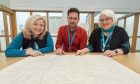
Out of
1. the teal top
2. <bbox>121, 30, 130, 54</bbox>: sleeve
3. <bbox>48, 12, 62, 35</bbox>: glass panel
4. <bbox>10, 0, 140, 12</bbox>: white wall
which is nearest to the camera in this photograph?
the teal top

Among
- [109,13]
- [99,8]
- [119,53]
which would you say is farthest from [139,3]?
[119,53]

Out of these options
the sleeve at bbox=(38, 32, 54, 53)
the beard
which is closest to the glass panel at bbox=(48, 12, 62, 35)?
the beard

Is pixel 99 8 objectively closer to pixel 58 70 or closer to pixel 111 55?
pixel 111 55

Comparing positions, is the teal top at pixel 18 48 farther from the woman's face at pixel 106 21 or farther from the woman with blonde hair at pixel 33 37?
the woman's face at pixel 106 21

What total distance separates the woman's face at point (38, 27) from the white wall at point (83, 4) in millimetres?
3094

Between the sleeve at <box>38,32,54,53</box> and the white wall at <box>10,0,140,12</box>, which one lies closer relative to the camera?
the sleeve at <box>38,32,54,53</box>

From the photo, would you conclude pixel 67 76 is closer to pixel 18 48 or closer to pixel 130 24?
pixel 18 48

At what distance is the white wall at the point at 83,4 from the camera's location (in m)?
4.57

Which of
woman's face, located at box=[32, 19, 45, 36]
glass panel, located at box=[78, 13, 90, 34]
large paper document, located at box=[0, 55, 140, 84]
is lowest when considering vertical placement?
large paper document, located at box=[0, 55, 140, 84]

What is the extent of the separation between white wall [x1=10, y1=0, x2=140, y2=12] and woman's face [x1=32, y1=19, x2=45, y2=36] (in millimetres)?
3094

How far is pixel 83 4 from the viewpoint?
15.4ft

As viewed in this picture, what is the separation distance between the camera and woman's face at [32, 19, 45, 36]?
1635 mm

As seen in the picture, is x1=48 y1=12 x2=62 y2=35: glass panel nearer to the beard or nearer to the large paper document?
the beard

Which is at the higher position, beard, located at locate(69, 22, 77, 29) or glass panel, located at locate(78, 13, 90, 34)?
glass panel, located at locate(78, 13, 90, 34)
